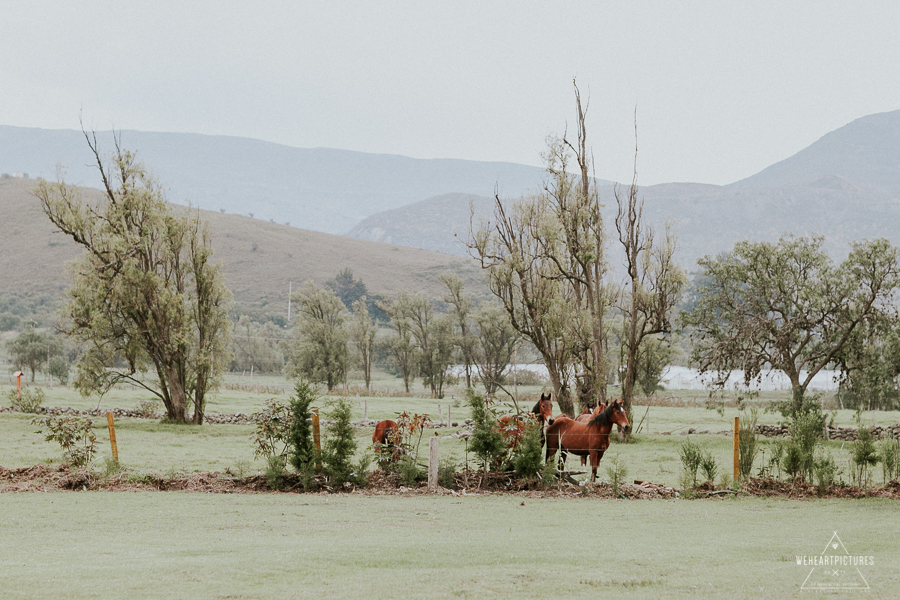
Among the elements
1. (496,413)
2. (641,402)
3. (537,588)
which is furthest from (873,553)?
(641,402)

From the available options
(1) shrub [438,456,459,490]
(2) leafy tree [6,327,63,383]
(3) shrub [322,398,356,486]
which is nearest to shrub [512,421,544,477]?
(1) shrub [438,456,459,490]

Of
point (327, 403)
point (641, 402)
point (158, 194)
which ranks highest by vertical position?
point (158, 194)

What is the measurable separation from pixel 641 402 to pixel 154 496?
139 ft

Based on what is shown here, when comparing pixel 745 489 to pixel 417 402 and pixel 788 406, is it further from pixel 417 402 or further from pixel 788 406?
pixel 417 402

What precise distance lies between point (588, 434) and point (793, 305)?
58.0ft

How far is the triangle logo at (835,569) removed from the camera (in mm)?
6273

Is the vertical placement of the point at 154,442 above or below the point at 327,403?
below

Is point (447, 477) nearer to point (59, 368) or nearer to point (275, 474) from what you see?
point (275, 474)

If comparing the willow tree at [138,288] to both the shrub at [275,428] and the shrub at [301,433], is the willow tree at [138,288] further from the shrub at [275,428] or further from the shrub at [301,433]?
the shrub at [301,433]

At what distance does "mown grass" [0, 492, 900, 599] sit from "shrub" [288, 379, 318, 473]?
84 centimetres

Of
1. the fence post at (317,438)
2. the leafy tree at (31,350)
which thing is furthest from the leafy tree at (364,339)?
the fence post at (317,438)

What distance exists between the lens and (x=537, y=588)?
627 centimetres

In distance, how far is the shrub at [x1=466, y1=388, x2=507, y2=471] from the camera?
14102 millimetres

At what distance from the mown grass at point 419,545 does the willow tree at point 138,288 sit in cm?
2035
